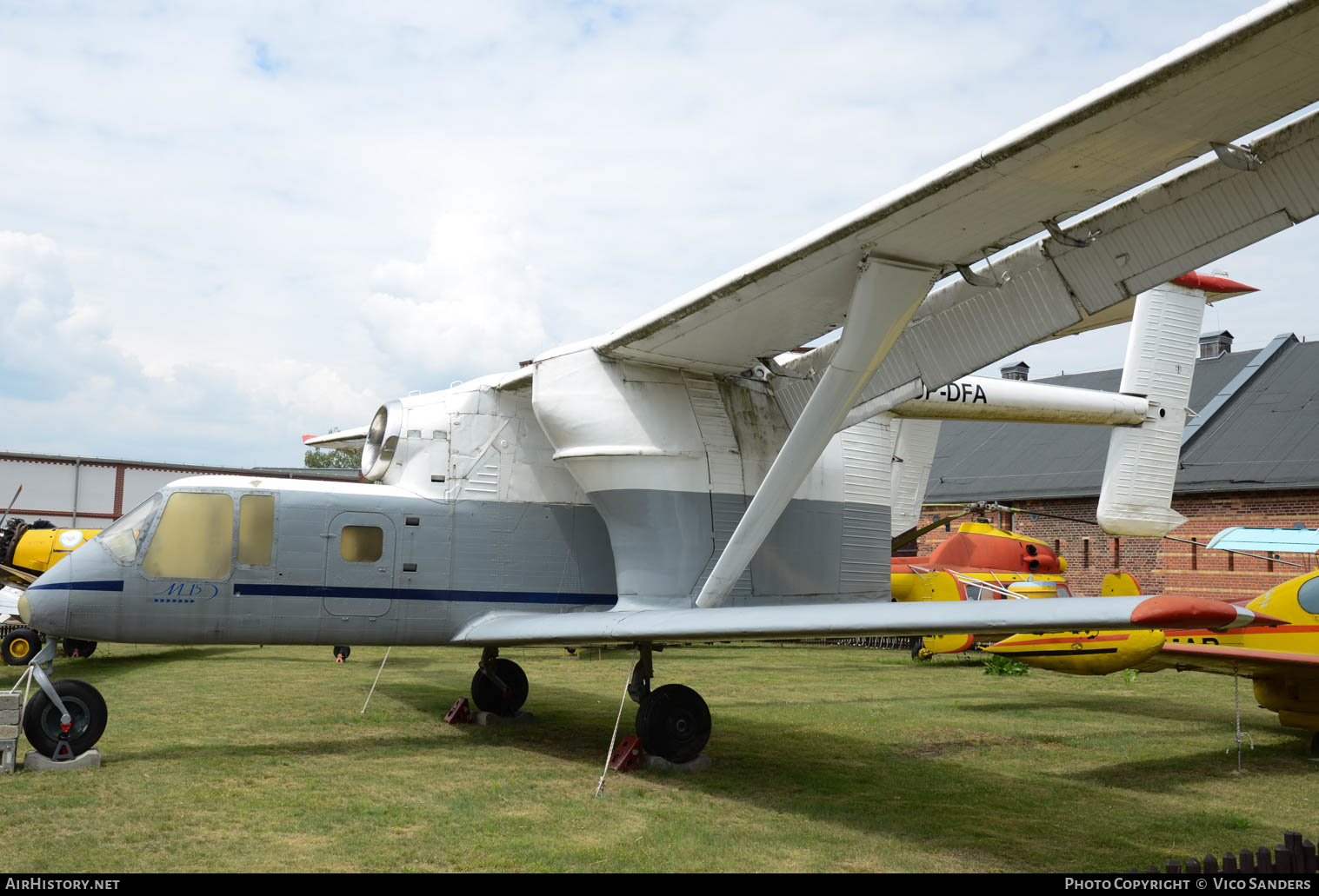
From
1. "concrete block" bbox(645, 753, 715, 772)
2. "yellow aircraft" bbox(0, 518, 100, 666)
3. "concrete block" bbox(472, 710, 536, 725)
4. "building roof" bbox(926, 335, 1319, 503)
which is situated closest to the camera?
"concrete block" bbox(645, 753, 715, 772)

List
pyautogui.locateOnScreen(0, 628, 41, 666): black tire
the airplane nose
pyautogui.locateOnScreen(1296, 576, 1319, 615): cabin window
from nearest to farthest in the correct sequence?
the airplane nose
pyautogui.locateOnScreen(1296, 576, 1319, 615): cabin window
pyautogui.locateOnScreen(0, 628, 41, 666): black tire

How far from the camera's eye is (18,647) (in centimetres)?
1705

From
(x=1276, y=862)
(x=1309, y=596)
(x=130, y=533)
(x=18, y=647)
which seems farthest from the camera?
(x=18, y=647)

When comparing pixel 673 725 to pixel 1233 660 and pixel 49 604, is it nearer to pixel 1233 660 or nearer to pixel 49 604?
pixel 49 604

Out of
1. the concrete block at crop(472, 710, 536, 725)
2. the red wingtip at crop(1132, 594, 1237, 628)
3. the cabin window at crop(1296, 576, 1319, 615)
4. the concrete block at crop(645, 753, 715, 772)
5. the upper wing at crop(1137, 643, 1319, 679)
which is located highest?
the red wingtip at crop(1132, 594, 1237, 628)

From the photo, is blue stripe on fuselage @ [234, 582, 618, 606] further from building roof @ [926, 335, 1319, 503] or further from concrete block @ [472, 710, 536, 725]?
building roof @ [926, 335, 1319, 503]

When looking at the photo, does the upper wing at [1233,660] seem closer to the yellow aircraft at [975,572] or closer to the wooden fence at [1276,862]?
the wooden fence at [1276,862]

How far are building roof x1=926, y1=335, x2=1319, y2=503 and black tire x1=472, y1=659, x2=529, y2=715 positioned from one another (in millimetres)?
16730

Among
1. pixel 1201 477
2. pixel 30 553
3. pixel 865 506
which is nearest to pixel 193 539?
pixel 865 506

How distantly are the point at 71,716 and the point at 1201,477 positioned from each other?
25.9 m

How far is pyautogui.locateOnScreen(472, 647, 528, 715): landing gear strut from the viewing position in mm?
11594

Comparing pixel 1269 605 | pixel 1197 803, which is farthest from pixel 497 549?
pixel 1269 605

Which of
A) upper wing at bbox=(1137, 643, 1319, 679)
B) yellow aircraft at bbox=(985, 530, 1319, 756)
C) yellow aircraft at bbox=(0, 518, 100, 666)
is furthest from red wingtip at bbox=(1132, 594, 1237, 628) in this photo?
yellow aircraft at bbox=(0, 518, 100, 666)

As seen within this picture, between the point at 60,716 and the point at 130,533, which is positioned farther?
the point at 130,533
